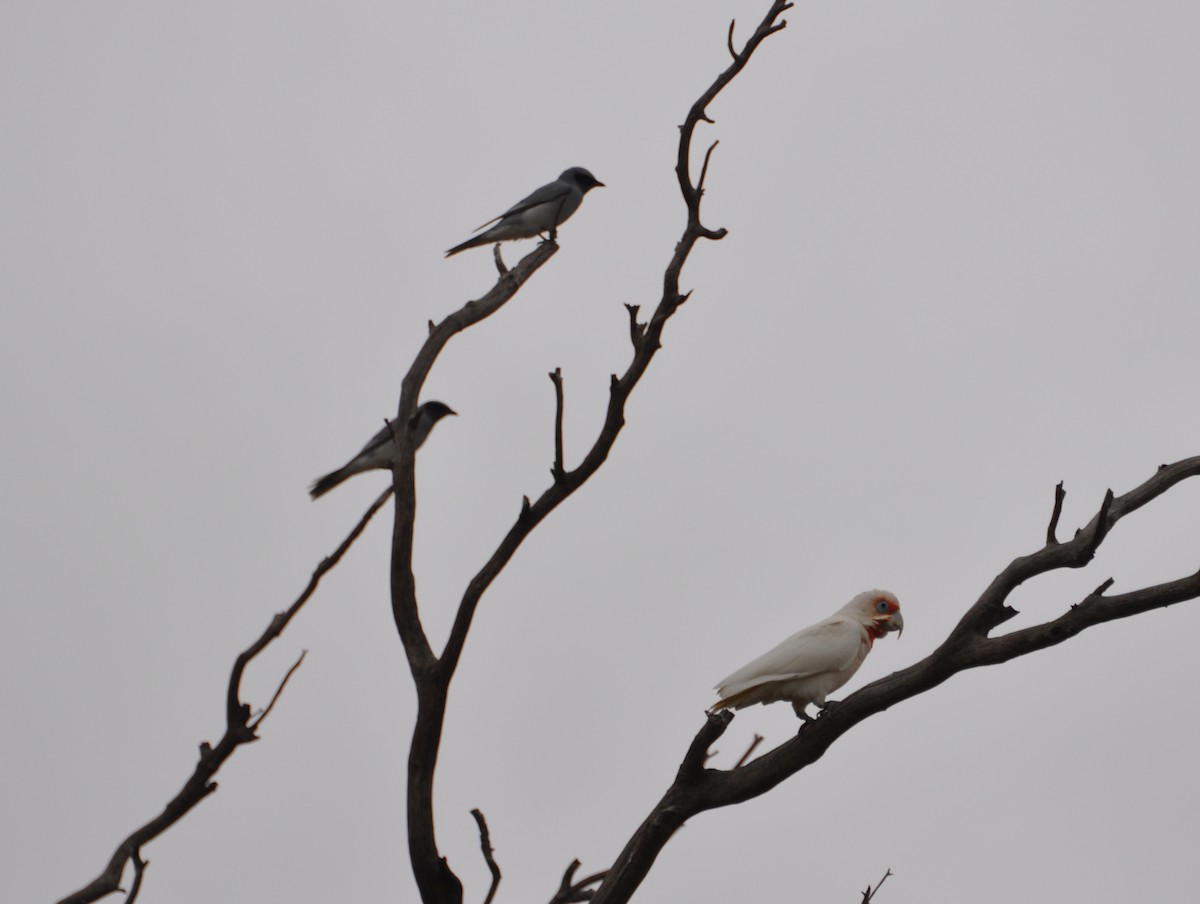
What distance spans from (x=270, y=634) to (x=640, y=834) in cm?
177

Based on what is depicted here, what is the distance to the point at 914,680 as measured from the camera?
16.3ft

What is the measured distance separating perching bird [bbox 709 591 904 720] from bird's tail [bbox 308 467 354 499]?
5814 mm

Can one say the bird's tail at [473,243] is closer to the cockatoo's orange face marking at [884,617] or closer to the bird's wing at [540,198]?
the bird's wing at [540,198]

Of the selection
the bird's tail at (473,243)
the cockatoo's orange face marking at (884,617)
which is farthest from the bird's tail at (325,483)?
the cockatoo's orange face marking at (884,617)

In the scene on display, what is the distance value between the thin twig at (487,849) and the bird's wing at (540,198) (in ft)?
23.9

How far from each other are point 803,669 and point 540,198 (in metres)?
6.59

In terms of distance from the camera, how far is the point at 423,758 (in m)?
5.23

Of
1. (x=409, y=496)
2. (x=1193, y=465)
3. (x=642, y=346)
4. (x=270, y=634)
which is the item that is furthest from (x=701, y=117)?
(x=270, y=634)

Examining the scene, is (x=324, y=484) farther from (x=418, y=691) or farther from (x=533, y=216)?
(x=418, y=691)

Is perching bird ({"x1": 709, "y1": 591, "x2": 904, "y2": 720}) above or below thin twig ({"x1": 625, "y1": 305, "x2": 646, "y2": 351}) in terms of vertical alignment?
below

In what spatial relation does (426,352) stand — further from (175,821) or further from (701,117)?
(175,821)

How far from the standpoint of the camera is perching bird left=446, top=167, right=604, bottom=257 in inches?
456

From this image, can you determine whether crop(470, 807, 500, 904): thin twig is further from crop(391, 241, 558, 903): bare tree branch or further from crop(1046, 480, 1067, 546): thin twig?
crop(1046, 480, 1067, 546): thin twig

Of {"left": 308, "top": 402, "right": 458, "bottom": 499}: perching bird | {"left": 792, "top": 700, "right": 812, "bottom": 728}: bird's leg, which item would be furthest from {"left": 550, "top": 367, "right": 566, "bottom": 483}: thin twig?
{"left": 308, "top": 402, "right": 458, "bottom": 499}: perching bird
